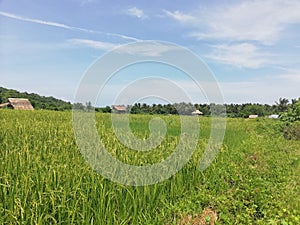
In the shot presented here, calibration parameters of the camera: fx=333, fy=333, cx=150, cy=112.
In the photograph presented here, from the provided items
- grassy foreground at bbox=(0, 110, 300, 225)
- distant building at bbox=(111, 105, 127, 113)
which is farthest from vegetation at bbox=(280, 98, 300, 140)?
distant building at bbox=(111, 105, 127, 113)

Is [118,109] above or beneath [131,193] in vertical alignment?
above

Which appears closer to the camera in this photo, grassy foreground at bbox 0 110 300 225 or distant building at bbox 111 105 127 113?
grassy foreground at bbox 0 110 300 225

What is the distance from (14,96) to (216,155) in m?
40.9

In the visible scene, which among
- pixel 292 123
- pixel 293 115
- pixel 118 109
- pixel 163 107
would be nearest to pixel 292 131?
pixel 292 123

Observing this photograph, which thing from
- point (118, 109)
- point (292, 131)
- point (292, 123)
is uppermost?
point (118, 109)

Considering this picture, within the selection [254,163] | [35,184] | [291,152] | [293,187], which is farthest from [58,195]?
[291,152]

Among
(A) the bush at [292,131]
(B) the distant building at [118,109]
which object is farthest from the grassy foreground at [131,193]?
(A) the bush at [292,131]

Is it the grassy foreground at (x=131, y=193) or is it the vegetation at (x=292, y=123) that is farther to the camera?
the vegetation at (x=292, y=123)

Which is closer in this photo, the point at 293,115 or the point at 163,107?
the point at 293,115

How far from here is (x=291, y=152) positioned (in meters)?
9.19

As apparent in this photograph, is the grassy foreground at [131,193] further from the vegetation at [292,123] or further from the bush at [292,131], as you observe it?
the vegetation at [292,123]

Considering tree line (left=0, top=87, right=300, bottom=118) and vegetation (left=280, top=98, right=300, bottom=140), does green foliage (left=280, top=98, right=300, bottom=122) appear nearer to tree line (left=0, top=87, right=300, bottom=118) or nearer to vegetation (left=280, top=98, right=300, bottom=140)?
vegetation (left=280, top=98, right=300, bottom=140)

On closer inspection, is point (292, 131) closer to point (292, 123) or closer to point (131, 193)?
point (292, 123)

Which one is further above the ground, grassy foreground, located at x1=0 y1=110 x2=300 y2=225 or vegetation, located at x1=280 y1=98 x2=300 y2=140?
vegetation, located at x1=280 y1=98 x2=300 y2=140
